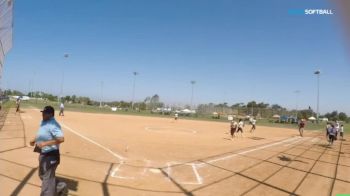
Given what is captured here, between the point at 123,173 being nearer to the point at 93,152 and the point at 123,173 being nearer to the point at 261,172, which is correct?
the point at 93,152

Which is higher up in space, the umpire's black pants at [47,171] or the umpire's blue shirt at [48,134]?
the umpire's blue shirt at [48,134]

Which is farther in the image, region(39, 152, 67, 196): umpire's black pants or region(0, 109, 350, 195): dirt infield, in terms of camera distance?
region(0, 109, 350, 195): dirt infield

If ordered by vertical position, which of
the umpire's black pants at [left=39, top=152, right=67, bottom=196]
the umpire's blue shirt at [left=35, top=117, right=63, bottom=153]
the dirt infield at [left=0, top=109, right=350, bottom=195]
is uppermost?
the umpire's blue shirt at [left=35, top=117, right=63, bottom=153]

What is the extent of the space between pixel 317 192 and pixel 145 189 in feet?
13.9

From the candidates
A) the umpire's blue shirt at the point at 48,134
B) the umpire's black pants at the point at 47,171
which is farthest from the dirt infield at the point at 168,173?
the umpire's blue shirt at the point at 48,134

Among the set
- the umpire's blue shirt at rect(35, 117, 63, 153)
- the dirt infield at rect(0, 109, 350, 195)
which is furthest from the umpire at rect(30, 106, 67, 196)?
the dirt infield at rect(0, 109, 350, 195)

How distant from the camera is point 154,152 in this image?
38.3 ft

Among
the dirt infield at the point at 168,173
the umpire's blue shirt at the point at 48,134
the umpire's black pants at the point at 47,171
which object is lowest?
the dirt infield at the point at 168,173

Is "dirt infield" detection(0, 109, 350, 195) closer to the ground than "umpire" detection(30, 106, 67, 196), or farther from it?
closer to the ground

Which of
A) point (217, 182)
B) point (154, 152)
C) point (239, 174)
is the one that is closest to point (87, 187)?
point (217, 182)

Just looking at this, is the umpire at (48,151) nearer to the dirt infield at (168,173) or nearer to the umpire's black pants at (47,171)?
the umpire's black pants at (47,171)

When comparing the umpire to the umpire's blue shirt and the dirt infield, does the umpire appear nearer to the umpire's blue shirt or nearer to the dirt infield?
the umpire's blue shirt

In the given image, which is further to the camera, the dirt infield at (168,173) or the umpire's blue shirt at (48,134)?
the dirt infield at (168,173)

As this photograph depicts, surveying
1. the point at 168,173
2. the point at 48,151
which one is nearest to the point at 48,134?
the point at 48,151
